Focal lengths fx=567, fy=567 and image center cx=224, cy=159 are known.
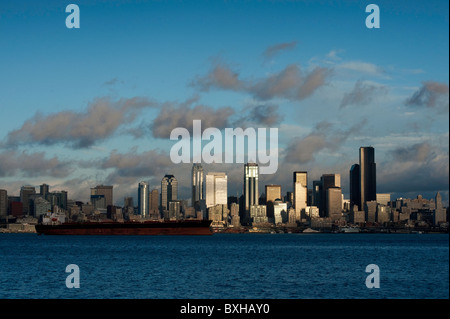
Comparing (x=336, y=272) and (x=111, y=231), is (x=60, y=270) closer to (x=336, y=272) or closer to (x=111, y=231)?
(x=336, y=272)

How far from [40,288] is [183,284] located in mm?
12001

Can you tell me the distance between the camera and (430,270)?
67625 mm
